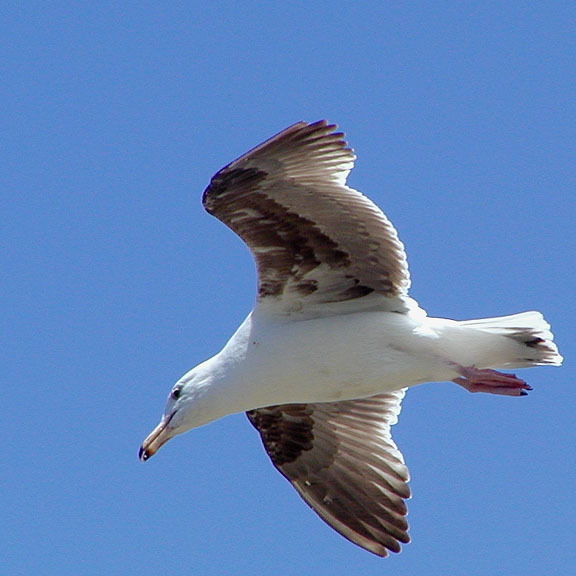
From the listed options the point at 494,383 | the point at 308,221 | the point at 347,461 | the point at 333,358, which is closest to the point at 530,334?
the point at 494,383

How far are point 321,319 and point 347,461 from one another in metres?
1.55

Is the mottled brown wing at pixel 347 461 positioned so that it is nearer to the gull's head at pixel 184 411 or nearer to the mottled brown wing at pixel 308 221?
the gull's head at pixel 184 411

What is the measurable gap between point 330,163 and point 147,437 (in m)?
2.32

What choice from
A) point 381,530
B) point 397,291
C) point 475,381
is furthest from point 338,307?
point 381,530

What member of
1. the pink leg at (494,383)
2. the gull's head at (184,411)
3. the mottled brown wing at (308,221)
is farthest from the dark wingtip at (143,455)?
the pink leg at (494,383)

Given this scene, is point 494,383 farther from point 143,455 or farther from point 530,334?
point 143,455

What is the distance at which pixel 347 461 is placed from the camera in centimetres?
1088

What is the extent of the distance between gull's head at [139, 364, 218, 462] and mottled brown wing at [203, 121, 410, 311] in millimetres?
784

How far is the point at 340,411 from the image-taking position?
36.3 ft

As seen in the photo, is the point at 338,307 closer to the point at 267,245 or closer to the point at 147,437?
the point at 267,245

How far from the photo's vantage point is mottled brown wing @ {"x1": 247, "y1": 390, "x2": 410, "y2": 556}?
10633mm

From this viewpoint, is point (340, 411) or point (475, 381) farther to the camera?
point (340, 411)

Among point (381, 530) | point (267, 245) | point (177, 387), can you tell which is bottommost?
point (381, 530)

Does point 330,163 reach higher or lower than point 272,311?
higher
